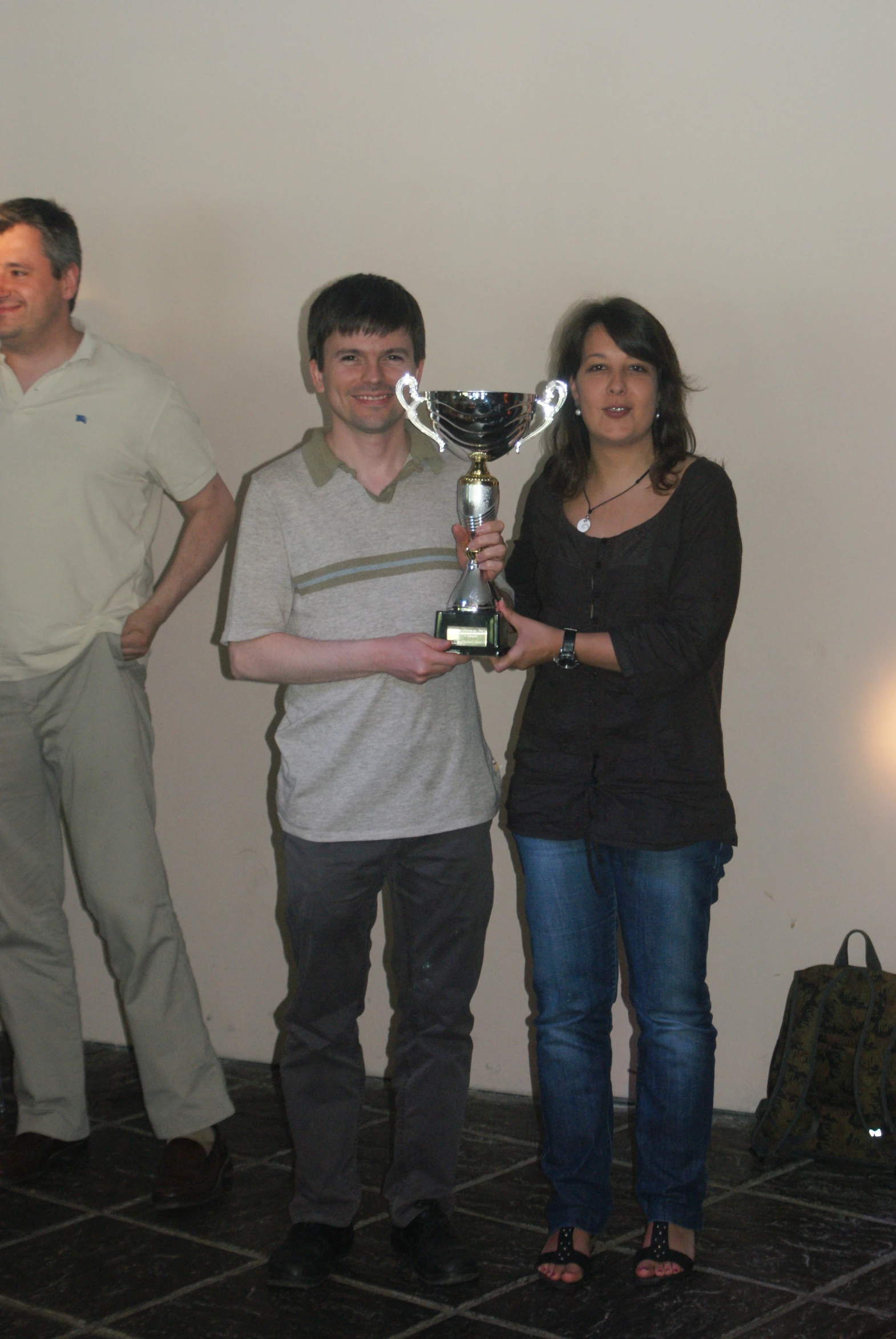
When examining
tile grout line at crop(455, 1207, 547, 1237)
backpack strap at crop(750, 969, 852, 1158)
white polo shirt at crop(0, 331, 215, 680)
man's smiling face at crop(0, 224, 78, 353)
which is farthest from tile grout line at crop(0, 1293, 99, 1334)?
man's smiling face at crop(0, 224, 78, 353)

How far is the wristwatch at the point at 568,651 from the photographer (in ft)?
6.78

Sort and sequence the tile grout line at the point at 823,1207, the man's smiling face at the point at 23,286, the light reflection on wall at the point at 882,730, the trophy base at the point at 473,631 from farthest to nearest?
the light reflection on wall at the point at 882,730 < the man's smiling face at the point at 23,286 < the tile grout line at the point at 823,1207 < the trophy base at the point at 473,631

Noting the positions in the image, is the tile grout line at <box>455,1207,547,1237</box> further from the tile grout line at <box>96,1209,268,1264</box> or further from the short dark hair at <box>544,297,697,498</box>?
the short dark hair at <box>544,297,697,498</box>

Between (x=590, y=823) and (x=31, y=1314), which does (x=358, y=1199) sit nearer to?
(x=31, y=1314)

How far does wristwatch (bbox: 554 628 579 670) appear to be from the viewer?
2066 millimetres

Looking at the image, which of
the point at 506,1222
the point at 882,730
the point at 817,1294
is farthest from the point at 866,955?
the point at 506,1222

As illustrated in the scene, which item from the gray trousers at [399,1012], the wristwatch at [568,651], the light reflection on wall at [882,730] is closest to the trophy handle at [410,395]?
the wristwatch at [568,651]

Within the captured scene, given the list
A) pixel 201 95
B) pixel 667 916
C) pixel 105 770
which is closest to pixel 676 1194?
pixel 667 916

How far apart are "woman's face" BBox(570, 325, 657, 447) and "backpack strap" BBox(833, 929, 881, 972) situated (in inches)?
47.6

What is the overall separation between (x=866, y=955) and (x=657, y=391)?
1307mm

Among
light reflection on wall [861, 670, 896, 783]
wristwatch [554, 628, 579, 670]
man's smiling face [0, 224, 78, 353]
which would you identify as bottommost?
light reflection on wall [861, 670, 896, 783]

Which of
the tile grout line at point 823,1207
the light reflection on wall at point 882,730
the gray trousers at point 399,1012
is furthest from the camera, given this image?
the light reflection on wall at point 882,730

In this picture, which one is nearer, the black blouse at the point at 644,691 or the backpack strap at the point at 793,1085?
the black blouse at the point at 644,691

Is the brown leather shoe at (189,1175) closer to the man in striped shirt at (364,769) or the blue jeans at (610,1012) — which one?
the man in striped shirt at (364,769)
